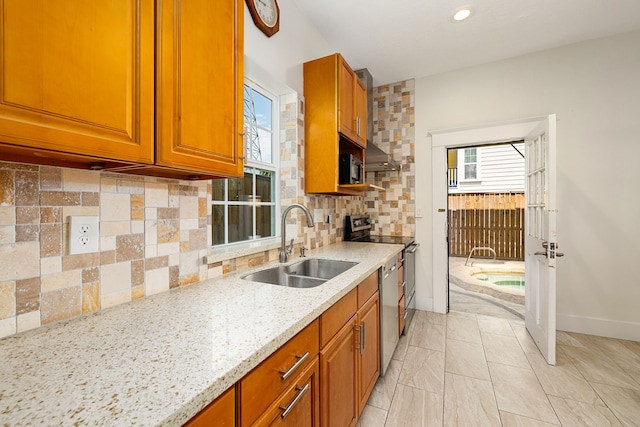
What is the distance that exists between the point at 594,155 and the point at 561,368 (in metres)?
1.98

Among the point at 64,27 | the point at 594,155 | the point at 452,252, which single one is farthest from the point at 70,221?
the point at 452,252

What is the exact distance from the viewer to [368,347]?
65.6 inches

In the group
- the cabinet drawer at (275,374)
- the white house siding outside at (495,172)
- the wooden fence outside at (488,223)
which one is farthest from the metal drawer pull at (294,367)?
the white house siding outside at (495,172)

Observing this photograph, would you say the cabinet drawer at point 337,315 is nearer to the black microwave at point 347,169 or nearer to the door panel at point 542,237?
the black microwave at point 347,169

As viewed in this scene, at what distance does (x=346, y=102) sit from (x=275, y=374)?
6.82 ft

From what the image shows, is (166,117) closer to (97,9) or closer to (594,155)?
(97,9)

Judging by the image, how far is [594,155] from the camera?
8.70ft

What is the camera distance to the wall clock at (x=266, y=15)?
1.70 meters

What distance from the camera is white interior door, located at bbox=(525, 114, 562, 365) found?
212 centimetres

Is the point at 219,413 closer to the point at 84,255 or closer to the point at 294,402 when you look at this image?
the point at 294,402

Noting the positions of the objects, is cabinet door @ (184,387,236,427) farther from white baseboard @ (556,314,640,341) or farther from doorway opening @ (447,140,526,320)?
doorway opening @ (447,140,526,320)

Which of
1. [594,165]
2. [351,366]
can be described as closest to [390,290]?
[351,366]

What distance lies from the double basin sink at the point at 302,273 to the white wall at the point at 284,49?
1308mm

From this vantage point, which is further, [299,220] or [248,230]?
[299,220]
